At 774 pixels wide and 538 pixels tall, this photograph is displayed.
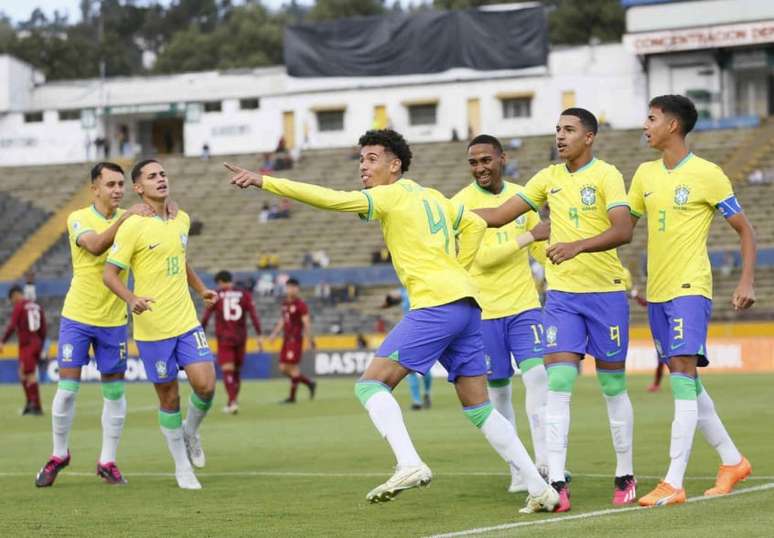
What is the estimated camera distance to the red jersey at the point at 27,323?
87.8 feet

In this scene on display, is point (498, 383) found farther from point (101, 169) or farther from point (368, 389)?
point (101, 169)

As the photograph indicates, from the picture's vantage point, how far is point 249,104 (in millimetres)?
69375

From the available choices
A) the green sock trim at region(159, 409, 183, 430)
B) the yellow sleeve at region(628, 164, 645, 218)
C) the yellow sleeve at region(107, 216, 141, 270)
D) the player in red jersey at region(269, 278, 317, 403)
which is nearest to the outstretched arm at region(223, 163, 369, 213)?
the yellow sleeve at region(628, 164, 645, 218)

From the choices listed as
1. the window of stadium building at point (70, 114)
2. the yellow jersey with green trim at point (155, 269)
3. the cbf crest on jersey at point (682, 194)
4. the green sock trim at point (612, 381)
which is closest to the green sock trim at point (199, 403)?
the yellow jersey with green trim at point (155, 269)

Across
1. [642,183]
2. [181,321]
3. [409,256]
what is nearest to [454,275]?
[409,256]

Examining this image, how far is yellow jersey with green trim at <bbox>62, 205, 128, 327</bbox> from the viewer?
44.0 ft

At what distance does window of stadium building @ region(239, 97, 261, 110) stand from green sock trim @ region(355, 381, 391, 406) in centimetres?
A: 6003

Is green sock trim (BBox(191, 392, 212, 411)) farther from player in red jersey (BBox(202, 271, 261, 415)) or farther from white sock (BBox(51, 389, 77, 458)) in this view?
A: player in red jersey (BBox(202, 271, 261, 415))

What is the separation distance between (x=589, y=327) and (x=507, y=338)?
1.14 m

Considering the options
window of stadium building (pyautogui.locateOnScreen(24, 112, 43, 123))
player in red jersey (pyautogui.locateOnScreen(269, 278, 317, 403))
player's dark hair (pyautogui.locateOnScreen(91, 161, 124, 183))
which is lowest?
player in red jersey (pyautogui.locateOnScreen(269, 278, 317, 403))

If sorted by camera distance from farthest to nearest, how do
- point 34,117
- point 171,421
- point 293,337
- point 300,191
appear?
point 34,117, point 293,337, point 171,421, point 300,191

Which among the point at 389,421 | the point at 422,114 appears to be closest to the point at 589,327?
the point at 389,421

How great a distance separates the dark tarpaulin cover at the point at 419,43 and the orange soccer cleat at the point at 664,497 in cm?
5501

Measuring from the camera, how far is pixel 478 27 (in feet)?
Answer: 215
